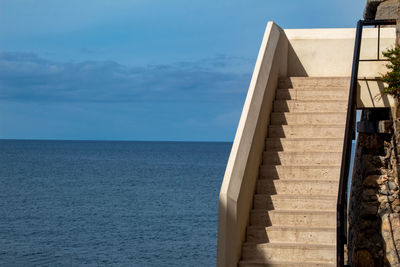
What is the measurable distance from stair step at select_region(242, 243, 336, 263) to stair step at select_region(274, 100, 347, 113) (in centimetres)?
257

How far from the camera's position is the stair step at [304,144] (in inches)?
351

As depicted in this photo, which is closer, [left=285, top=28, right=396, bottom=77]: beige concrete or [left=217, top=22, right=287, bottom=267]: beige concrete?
[left=217, top=22, right=287, bottom=267]: beige concrete

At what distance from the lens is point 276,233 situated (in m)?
7.76

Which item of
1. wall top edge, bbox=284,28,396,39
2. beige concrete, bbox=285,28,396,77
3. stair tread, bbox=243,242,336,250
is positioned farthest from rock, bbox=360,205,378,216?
wall top edge, bbox=284,28,396,39

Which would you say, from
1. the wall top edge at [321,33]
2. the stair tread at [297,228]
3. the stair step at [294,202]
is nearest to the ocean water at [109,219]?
the wall top edge at [321,33]

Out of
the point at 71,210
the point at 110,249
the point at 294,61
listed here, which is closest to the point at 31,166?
the point at 71,210

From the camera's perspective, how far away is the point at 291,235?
775cm

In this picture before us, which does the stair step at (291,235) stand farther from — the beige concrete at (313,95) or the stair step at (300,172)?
the beige concrete at (313,95)

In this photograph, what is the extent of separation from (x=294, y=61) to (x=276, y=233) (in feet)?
15.2

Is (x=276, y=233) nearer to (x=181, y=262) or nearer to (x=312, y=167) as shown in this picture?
(x=312, y=167)

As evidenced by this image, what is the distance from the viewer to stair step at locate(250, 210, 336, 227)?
7.87m

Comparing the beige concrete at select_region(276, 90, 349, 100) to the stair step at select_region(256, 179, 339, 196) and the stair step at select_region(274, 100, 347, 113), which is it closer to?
the stair step at select_region(274, 100, 347, 113)

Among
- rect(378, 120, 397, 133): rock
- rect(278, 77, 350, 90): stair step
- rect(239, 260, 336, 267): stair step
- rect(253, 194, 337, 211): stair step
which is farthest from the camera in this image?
rect(278, 77, 350, 90): stair step

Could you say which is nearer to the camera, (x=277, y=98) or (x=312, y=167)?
(x=312, y=167)
